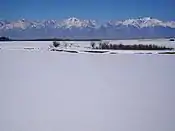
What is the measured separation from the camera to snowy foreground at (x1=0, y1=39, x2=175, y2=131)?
4.62ft

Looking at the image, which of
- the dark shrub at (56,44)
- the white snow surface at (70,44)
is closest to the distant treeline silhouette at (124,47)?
the white snow surface at (70,44)

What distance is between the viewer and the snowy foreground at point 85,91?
1.41 metres

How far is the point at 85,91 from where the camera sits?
56.2 inches

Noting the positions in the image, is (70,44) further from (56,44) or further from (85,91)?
(85,91)

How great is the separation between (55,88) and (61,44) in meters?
0.25

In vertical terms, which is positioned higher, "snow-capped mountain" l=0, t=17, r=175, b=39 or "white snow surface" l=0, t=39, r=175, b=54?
"snow-capped mountain" l=0, t=17, r=175, b=39

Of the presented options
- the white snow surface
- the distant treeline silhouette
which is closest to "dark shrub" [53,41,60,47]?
the white snow surface

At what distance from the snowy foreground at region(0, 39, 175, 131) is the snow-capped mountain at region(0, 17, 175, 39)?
0.36 feet

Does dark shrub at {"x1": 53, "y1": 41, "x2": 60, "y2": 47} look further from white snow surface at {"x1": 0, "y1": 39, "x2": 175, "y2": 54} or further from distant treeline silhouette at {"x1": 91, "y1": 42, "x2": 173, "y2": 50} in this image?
distant treeline silhouette at {"x1": 91, "y1": 42, "x2": 173, "y2": 50}

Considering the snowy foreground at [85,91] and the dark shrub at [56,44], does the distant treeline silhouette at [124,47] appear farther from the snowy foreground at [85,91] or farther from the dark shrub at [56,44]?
the dark shrub at [56,44]

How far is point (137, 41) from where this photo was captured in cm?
144

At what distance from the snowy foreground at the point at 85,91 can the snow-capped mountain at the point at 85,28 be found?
0.11m

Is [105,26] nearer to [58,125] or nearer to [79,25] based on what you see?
[79,25]

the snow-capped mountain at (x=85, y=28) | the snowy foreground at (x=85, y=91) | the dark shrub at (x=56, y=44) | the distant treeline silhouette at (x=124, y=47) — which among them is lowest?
the snowy foreground at (x=85, y=91)
